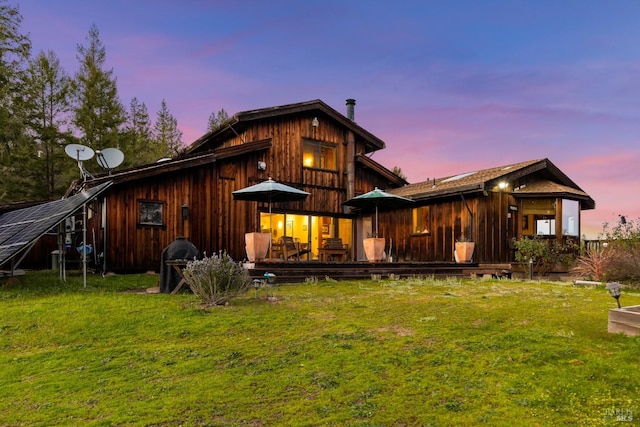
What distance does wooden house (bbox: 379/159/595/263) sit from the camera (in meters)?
15.9

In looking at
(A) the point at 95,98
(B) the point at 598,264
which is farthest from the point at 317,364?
(A) the point at 95,98

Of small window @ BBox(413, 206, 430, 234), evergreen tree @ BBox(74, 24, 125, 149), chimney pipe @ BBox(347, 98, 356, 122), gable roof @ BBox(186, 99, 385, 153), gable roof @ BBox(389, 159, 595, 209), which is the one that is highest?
evergreen tree @ BBox(74, 24, 125, 149)

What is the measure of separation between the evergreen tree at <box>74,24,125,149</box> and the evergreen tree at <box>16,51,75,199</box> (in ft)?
3.50

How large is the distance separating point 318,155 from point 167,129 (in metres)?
29.2

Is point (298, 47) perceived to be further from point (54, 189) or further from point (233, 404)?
point (54, 189)

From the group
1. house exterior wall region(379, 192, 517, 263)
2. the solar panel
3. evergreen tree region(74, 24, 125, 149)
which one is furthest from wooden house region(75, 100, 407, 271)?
evergreen tree region(74, 24, 125, 149)

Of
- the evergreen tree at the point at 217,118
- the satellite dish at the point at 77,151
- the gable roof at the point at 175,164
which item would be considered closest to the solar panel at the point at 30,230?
the gable roof at the point at 175,164

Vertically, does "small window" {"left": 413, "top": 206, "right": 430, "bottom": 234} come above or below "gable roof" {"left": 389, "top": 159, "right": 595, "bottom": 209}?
below

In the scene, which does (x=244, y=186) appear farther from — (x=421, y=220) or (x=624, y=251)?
(x=624, y=251)

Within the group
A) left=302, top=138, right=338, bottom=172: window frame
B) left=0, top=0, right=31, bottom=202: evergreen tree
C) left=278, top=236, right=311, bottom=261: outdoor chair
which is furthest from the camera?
left=0, top=0, right=31, bottom=202: evergreen tree

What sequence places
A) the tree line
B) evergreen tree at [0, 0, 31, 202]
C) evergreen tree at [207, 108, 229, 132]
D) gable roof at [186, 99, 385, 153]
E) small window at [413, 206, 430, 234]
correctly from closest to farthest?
gable roof at [186, 99, 385, 153] → small window at [413, 206, 430, 234] → evergreen tree at [0, 0, 31, 202] → the tree line → evergreen tree at [207, 108, 229, 132]

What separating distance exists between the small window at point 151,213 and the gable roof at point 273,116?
4396 mm

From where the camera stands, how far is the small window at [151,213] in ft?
48.4

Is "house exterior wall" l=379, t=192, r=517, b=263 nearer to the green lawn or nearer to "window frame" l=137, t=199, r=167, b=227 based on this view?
the green lawn
